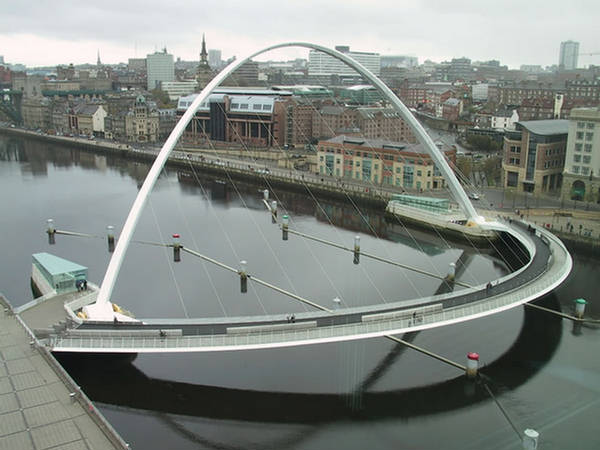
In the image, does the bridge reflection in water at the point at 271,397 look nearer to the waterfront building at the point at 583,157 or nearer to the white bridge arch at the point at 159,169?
the white bridge arch at the point at 159,169

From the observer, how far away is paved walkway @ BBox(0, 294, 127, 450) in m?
9.95

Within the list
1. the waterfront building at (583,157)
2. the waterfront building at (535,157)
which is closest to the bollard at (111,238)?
the waterfront building at (535,157)

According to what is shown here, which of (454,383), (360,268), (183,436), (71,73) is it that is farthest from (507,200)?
(71,73)

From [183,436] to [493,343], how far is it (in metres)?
8.88

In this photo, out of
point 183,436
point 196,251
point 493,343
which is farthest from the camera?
point 196,251

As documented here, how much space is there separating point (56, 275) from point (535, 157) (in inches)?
1039

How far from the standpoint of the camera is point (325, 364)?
1536cm

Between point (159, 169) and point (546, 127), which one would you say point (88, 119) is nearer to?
point (546, 127)

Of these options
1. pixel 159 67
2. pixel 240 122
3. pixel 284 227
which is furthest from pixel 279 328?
pixel 159 67

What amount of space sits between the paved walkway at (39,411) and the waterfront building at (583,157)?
2765 cm

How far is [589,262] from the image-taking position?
24.0m

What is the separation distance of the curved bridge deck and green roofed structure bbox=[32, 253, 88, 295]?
3925 mm

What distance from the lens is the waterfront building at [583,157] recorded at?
31.4 metres

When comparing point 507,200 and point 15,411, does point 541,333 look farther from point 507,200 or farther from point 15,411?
point 507,200
